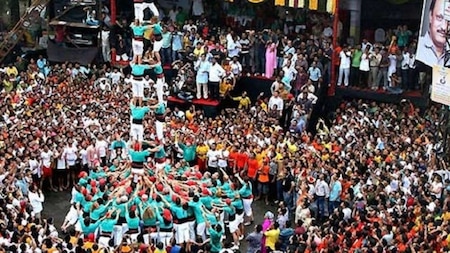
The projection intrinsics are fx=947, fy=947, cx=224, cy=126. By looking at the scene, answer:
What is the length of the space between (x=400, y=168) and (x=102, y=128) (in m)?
8.86

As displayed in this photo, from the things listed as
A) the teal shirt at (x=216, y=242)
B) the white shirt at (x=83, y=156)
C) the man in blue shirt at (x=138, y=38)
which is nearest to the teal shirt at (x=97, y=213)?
the teal shirt at (x=216, y=242)

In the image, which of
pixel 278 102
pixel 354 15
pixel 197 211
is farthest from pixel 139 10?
pixel 354 15

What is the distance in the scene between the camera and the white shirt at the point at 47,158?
84.3 feet

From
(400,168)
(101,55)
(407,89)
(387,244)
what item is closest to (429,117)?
(407,89)

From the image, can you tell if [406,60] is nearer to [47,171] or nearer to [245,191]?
[245,191]

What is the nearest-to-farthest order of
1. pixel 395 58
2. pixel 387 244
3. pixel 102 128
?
pixel 387 244
pixel 102 128
pixel 395 58

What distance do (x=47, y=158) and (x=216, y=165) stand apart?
4630mm

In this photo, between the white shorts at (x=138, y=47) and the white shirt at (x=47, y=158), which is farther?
the white shirt at (x=47, y=158)

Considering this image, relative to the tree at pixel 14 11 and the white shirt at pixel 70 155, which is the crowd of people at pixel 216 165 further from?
the tree at pixel 14 11

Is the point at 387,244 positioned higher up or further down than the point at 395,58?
further down

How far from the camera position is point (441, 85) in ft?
80.0

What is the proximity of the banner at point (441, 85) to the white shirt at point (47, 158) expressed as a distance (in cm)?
1037

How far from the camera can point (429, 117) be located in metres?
27.9

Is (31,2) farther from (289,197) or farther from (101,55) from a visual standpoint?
(289,197)
